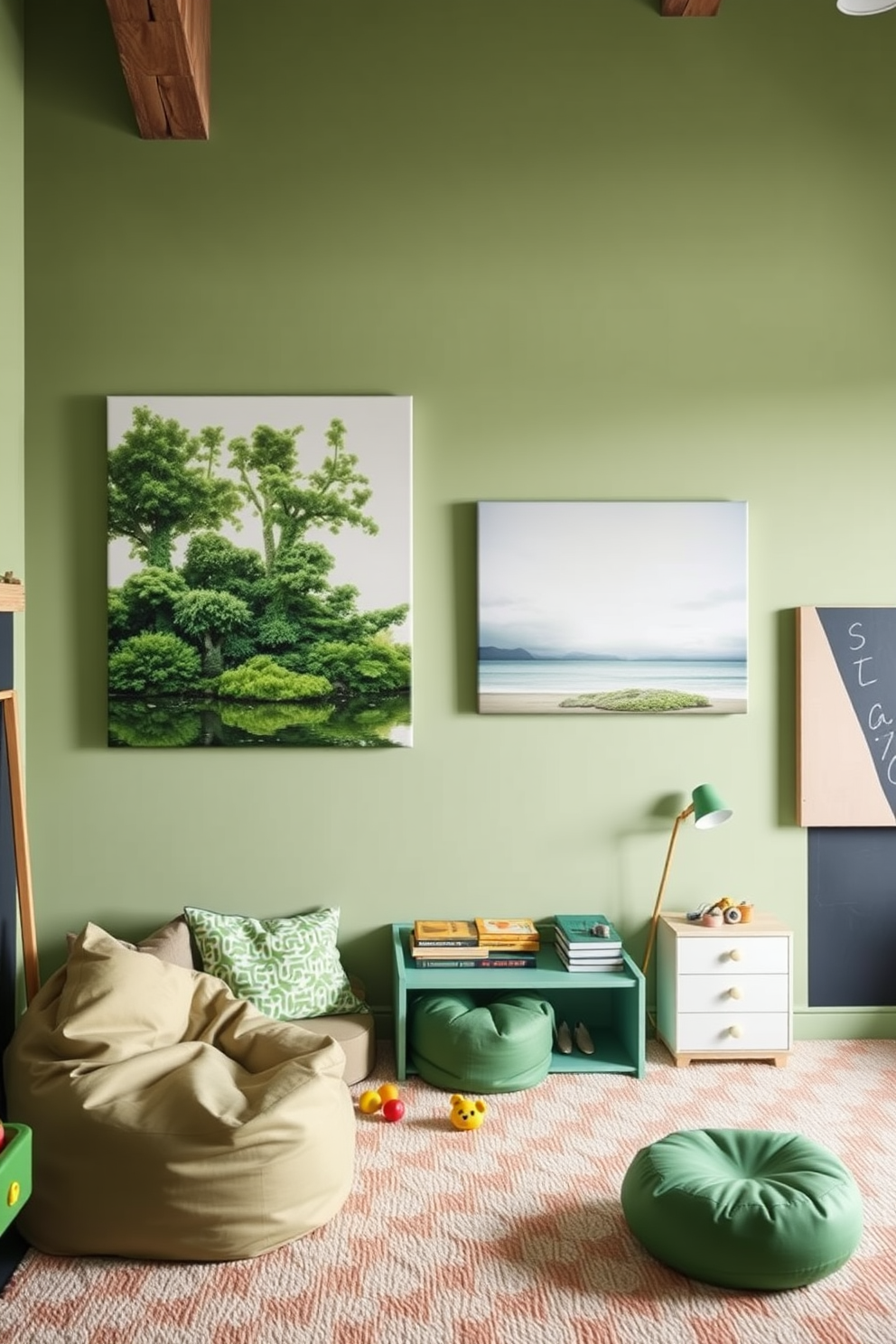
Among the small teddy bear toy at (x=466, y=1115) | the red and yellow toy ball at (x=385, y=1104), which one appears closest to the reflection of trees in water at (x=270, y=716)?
the red and yellow toy ball at (x=385, y=1104)

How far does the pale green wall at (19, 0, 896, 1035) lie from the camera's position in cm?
348

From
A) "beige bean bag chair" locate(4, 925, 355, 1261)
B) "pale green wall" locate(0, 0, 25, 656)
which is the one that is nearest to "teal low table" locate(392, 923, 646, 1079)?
"beige bean bag chair" locate(4, 925, 355, 1261)

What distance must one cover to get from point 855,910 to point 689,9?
9.97 ft

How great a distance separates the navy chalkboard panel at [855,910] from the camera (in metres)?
3.60

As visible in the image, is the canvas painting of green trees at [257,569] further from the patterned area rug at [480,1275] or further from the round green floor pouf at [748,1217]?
the round green floor pouf at [748,1217]

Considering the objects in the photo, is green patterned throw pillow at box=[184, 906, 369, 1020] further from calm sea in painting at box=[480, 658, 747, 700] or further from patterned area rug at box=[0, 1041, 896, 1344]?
calm sea in painting at box=[480, 658, 747, 700]

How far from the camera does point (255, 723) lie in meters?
3.48

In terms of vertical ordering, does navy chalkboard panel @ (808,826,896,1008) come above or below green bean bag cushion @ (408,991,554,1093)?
above

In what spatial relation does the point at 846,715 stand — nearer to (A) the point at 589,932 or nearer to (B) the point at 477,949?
(A) the point at 589,932

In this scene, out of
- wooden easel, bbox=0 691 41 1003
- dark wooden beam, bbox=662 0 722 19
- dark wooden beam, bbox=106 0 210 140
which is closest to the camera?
dark wooden beam, bbox=106 0 210 140

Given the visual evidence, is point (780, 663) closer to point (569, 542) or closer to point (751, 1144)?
point (569, 542)

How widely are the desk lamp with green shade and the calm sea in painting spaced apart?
0.35 metres

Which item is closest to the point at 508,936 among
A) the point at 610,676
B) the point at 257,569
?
the point at 610,676

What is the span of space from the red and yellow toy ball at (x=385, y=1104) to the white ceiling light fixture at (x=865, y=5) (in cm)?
296
